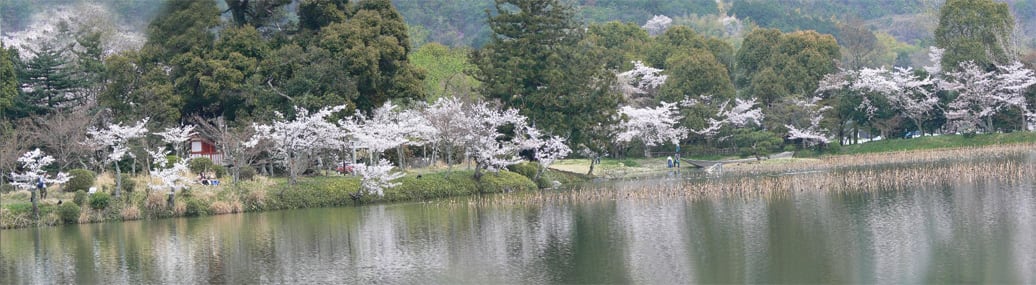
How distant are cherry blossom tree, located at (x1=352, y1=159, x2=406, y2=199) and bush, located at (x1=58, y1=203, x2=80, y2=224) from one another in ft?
37.2

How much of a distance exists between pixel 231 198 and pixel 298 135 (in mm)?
4275

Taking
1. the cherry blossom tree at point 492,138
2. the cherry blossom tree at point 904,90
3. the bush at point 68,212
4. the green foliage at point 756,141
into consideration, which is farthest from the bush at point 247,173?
the cherry blossom tree at point 904,90

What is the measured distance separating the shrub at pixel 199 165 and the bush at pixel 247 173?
132 centimetres

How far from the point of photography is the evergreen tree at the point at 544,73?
55.6m

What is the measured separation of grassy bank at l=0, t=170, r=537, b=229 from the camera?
134 feet

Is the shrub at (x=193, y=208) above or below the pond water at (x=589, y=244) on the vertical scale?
above

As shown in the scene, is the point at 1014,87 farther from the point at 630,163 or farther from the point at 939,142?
the point at 630,163

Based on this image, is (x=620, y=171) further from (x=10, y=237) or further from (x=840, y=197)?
(x=10, y=237)

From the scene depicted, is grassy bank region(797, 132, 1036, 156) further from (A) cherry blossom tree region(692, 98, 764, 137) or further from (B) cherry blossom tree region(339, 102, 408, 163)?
(B) cherry blossom tree region(339, 102, 408, 163)

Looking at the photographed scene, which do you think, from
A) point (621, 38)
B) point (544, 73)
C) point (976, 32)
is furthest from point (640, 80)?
point (976, 32)

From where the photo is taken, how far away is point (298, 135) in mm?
46812

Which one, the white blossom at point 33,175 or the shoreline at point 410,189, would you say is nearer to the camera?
the white blossom at point 33,175

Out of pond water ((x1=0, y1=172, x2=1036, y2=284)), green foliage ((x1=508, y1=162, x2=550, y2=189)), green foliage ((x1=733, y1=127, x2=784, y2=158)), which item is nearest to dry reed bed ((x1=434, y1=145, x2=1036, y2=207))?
pond water ((x1=0, y1=172, x2=1036, y2=284))

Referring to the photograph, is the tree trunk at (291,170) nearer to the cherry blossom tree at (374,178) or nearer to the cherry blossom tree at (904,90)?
the cherry blossom tree at (374,178)
